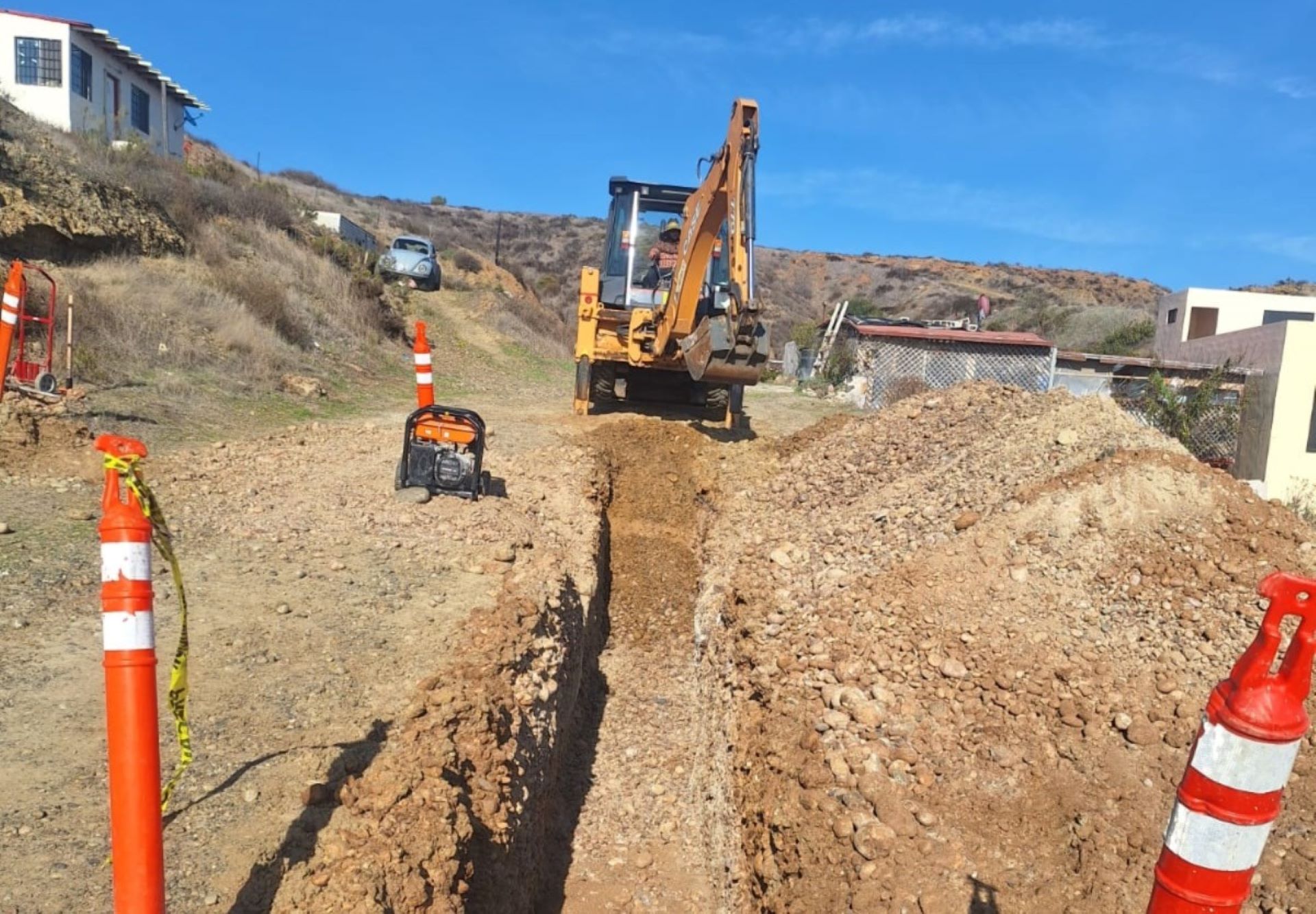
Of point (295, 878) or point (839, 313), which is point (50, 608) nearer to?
point (295, 878)

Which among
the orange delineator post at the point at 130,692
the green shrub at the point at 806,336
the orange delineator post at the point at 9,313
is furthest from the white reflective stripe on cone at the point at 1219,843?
the green shrub at the point at 806,336

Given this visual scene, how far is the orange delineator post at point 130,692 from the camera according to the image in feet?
7.62

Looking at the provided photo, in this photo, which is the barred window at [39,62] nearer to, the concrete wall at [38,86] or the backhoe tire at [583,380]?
the concrete wall at [38,86]

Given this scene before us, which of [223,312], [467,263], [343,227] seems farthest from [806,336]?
[343,227]

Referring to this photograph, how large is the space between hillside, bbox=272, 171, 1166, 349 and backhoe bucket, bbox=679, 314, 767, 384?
30673mm

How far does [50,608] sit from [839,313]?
20.6 metres

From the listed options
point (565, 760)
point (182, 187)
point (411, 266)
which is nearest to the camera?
point (565, 760)

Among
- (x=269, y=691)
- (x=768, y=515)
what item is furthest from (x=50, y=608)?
(x=768, y=515)

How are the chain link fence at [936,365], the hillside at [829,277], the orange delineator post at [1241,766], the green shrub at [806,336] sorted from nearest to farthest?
the orange delineator post at [1241,766] → the chain link fence at [936,365] → the green shrub at [806,336] → the hillside at [829,277]

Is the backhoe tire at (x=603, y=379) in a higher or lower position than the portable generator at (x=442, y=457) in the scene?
higher

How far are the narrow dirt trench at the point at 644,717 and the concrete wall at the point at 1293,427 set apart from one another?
8.65 metres

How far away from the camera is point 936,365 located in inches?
630

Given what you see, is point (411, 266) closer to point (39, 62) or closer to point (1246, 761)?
point (39, 62)

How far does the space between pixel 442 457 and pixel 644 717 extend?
269 centimetres
